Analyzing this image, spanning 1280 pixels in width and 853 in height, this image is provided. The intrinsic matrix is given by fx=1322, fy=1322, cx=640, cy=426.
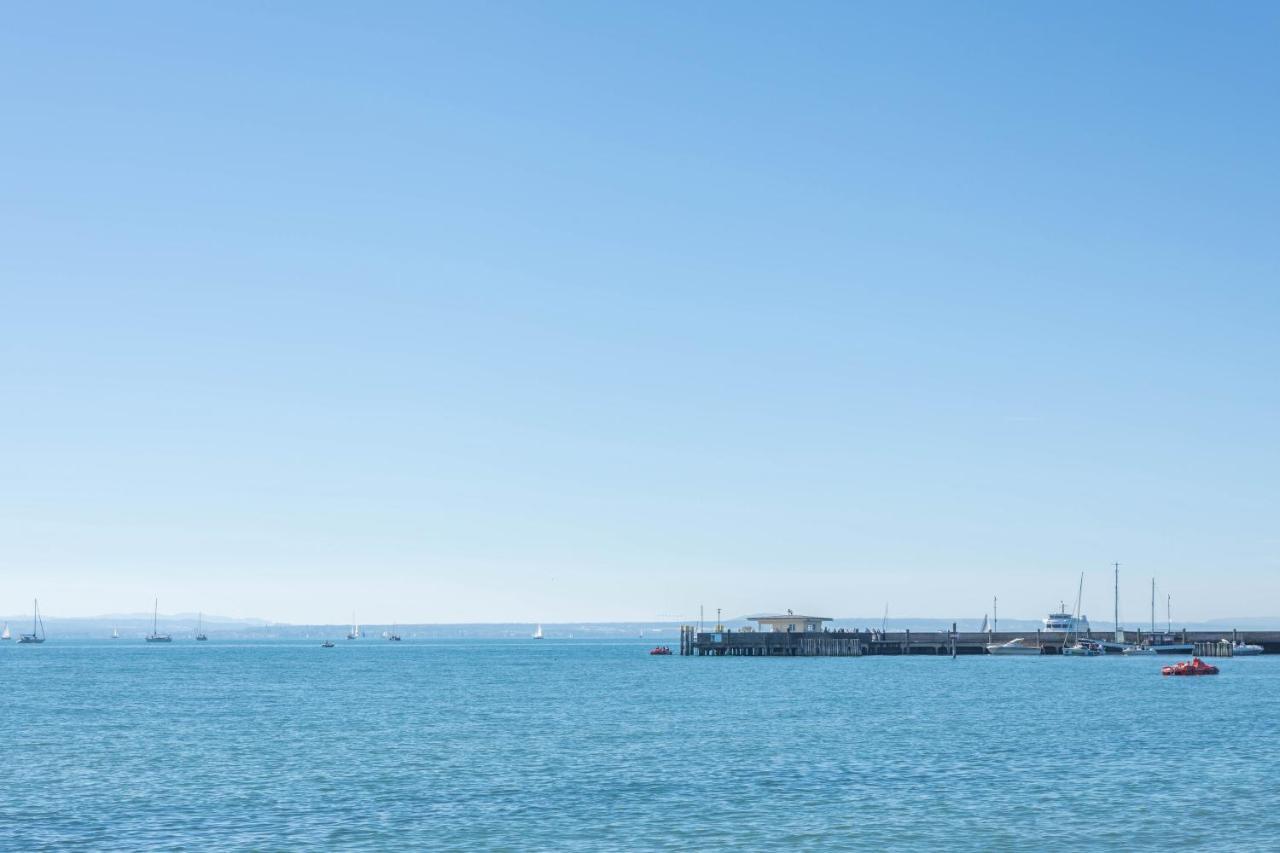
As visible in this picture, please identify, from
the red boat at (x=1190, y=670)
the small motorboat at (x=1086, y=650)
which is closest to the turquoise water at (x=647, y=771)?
the red boat at (x=1190, y=670)

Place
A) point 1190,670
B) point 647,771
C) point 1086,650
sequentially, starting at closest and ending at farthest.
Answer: point 647,771, point 1190,670, point 1086,650

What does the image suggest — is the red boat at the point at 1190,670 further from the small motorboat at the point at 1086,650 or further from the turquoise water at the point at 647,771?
the small motorboat at the point at 1086,650

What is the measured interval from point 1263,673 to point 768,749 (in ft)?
324

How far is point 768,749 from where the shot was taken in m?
59.1

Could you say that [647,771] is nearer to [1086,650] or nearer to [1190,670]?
[1190,670]

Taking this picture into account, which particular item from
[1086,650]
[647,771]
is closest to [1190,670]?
[1086,650]

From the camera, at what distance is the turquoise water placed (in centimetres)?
3762

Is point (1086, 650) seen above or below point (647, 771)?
below

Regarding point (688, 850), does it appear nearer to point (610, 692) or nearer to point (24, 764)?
point (24, 764)

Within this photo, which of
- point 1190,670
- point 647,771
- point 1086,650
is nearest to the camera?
point 647,771

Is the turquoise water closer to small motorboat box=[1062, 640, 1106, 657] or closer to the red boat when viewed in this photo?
the red boat

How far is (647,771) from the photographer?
51406mm

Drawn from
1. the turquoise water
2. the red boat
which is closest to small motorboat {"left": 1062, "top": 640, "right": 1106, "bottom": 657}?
the red boat

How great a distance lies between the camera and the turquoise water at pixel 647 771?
37625mm
